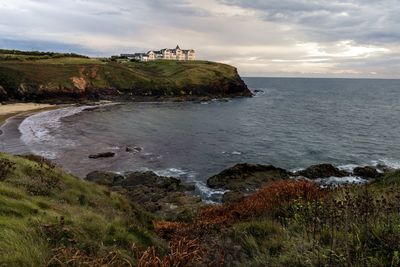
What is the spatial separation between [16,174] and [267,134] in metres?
48.1

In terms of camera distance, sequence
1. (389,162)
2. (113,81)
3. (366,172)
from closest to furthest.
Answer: (366,172), (389,162), (113,81)

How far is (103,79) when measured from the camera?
112 metres

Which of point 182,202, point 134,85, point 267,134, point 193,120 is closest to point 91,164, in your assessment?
point 182,202

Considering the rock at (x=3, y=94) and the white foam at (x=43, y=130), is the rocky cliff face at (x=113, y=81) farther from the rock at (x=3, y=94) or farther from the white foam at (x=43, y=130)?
the white foam at (x=43, y=130)

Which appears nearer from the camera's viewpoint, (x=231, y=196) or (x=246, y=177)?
(x=231, y=196)

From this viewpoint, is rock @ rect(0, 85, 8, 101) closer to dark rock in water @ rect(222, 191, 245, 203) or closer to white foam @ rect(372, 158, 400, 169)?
dark rock in water @ rect(222, 191, 245, 203)

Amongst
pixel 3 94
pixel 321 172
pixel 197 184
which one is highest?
pixel 3 94

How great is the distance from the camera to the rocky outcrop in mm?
25672

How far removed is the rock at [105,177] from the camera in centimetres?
3182

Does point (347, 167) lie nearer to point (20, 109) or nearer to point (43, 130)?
point (43, 130)

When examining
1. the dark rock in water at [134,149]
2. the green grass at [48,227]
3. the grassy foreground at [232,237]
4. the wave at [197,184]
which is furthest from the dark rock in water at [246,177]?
the grassy foreground at [232,237]

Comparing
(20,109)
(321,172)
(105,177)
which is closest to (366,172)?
(321,172)

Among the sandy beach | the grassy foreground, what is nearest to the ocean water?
the sandy beach

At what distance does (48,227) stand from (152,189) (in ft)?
75.5
